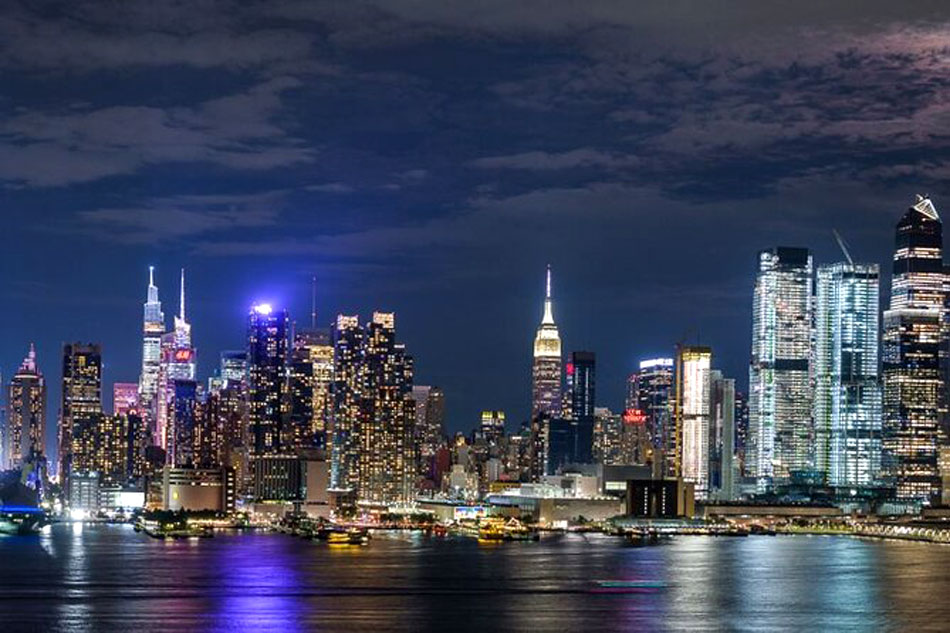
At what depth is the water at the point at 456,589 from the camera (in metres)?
75.8

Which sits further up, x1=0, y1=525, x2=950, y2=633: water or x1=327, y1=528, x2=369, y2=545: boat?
x1=0, y1=525, x2=950, y2=633: water

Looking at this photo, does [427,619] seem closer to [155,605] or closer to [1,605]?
[155,605]

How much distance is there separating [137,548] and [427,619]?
253 ft

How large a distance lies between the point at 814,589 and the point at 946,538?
348 feet

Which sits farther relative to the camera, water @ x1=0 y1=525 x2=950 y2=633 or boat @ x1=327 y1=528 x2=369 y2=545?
boat @ x1=327 y1=528 x2=369 y2=545

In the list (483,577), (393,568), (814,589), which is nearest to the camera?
(814,589)

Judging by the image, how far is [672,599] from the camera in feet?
292

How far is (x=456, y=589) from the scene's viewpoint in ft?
310

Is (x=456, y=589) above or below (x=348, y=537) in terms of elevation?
above

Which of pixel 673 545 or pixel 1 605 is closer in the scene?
pixel 1 605

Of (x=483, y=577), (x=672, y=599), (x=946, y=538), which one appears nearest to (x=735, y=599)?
(x=672, y=599)

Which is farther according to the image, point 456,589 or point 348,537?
point 348,537

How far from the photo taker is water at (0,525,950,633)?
75750mm

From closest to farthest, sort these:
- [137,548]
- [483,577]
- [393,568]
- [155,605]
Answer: [155,605] < [483,577] < [393,568] < [137,548]
